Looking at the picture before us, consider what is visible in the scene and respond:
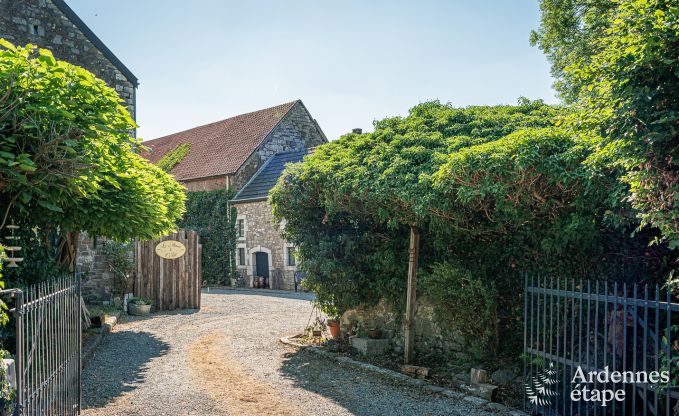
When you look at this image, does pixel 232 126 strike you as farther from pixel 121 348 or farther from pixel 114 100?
pixel 114 100

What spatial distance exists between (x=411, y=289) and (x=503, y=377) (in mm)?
1928

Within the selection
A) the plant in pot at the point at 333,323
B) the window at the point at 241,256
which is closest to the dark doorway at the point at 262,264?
the window at the point at 241,256

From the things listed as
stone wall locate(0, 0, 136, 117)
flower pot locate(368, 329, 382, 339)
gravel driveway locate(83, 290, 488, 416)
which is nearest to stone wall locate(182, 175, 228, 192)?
stone wall locate(0, 0, 136, 117)

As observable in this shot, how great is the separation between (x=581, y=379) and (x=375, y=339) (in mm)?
4124

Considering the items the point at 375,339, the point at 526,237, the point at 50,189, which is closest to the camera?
the point at 50,189

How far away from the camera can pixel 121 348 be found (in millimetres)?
9797

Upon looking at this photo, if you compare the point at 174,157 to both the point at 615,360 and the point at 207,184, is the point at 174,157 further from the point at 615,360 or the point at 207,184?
the point at 615,360

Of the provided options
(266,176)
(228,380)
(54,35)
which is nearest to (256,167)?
(266,176)

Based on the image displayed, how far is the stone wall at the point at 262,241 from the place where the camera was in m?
22.1

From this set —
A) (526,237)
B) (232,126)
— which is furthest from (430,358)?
(232,126)

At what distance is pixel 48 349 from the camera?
4852 mm

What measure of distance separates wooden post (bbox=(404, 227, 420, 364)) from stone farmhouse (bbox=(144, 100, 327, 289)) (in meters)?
12.9

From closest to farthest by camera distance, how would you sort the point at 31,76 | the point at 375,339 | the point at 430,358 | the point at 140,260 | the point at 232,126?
1. the point at 31,76
2. the point at 430,358
3. the point at 375,339
4. the point at 140,260
5. the point at 232,126

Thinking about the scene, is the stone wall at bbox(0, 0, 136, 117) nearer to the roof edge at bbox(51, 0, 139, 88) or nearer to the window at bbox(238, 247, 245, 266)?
the roof edge at bbox(51, 0, 139, 88)
